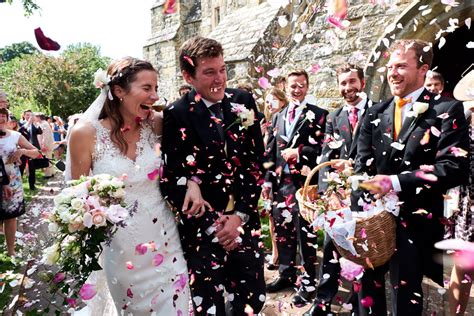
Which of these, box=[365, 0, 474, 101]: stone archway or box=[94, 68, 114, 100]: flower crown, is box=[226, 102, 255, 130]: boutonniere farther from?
box=[365, 0, 474, 101]: stone archway

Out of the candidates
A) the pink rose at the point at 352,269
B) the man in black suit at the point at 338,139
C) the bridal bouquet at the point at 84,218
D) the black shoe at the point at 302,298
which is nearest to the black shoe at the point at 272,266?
the black shoe at the point at 302,298

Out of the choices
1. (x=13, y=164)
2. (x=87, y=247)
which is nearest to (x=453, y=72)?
(x=13, y=164)

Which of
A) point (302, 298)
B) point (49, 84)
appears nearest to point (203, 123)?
point (302, 298)

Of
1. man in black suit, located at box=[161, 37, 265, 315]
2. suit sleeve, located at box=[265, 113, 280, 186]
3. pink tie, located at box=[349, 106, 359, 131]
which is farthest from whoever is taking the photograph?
suit sleeve, located at box=[265, 113, 280, 186]

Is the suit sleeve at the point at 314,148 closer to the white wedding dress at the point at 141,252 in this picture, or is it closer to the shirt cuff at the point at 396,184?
the shirt cuff at the point at 396,184

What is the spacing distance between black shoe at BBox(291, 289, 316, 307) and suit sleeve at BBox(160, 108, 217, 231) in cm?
187

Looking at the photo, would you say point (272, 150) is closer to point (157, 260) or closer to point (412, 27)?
point (157, 260)

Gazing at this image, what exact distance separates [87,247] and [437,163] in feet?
7.87

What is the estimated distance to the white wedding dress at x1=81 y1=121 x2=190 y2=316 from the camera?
303 centimetres

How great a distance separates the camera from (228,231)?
9.82ft

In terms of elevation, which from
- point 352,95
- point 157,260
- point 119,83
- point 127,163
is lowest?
point 157,260

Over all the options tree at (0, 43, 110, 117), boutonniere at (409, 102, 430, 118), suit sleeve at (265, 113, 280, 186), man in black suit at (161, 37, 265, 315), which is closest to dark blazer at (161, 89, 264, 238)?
man in black suit at (161, 37, 265, 315)

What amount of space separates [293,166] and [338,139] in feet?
2.19

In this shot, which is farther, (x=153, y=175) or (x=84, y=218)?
(x=153, y=175)
